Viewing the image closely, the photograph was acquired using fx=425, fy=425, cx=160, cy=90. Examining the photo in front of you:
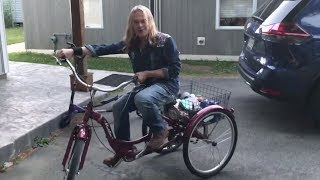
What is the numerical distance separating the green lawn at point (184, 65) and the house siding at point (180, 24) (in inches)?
18.2

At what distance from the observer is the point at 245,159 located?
428cm

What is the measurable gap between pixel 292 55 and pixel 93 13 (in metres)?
6.43

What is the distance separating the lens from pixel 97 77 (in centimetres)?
748

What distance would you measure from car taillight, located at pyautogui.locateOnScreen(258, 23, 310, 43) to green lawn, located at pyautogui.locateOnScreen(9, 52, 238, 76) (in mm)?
3236

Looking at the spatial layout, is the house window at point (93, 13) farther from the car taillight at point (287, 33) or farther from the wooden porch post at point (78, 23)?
the car taillight at point (287, 33)

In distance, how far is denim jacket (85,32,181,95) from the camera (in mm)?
3670

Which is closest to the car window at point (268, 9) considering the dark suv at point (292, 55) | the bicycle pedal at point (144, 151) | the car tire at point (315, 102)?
the dark suv at point (292, 55)

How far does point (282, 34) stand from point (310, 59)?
41 cm

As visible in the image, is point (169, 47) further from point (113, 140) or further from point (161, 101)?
point (113, 140)

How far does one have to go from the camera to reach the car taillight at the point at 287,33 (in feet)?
15.5

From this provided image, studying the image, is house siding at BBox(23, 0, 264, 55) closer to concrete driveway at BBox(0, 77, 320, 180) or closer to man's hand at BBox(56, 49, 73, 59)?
concrete driveway at BBox(0, 77, 320, 180)

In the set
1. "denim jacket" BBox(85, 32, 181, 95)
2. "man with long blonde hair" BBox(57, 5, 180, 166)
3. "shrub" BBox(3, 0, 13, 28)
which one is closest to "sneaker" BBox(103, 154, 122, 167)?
"man with long blonde hair" BBox(57, 5, 180, 166)

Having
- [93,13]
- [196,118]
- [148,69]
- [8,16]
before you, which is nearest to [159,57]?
[148,69]

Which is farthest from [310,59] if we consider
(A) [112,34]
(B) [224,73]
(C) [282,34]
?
(A) [112,34]
